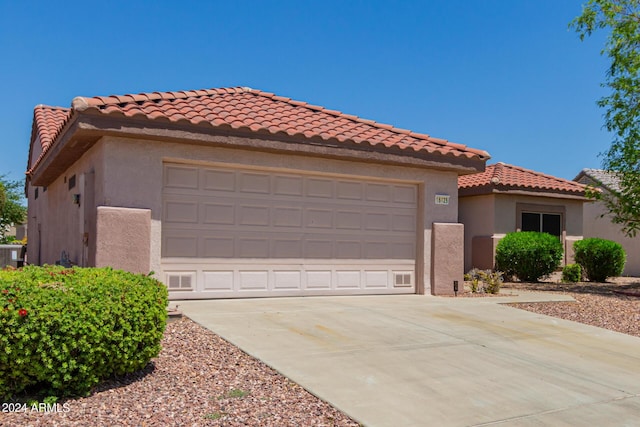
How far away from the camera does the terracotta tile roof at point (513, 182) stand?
18.2 metres

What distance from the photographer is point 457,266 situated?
40.4ft

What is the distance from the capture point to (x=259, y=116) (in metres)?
11.1

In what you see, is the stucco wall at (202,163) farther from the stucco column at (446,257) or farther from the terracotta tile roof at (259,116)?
the terracotta tile roof at (259,116)

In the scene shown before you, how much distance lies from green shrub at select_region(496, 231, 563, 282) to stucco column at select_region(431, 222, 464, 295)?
587 centimetres

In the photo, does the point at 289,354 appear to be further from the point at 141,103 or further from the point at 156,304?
the point at 141,103

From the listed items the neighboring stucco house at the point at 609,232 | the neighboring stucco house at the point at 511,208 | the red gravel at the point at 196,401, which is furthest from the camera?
the neighboring stucco house at the point at 609,232

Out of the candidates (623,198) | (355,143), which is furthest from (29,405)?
(623,198)

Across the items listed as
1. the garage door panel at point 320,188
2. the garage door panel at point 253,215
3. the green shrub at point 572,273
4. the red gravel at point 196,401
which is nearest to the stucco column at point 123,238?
the garage door panel at point 253,215

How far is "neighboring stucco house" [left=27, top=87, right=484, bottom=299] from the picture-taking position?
30.6ft

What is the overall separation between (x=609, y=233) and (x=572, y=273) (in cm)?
855

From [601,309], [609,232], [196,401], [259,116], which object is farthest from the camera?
[609,232]

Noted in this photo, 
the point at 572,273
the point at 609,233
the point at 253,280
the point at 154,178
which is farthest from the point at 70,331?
the point at 609,233

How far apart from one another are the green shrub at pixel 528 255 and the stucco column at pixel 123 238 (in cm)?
1172

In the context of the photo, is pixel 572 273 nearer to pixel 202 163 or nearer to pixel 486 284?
pixel 486 284
